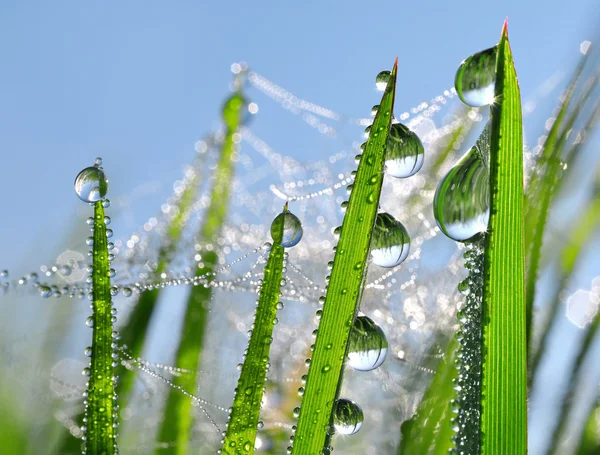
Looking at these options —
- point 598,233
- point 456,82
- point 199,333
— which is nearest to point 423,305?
point 598,233

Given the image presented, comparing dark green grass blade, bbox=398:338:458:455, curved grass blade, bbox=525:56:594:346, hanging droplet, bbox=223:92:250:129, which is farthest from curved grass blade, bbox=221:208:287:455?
hanging droplet, bbox=223:92:250:129

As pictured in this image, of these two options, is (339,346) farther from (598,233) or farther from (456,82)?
(598,233)

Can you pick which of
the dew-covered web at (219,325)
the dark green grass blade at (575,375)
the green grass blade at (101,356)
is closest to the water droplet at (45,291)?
the dew-covered web at (219,325)

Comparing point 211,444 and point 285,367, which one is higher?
point 285,367

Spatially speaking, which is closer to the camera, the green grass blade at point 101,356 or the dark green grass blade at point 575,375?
the green grass blade at point 101,356

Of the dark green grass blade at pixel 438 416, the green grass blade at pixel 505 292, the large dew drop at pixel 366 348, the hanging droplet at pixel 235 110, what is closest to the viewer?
the green grass blade at pixel 505 292

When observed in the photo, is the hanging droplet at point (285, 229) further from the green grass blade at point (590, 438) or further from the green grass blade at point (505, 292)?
the green grass blade at point (590, 438)
